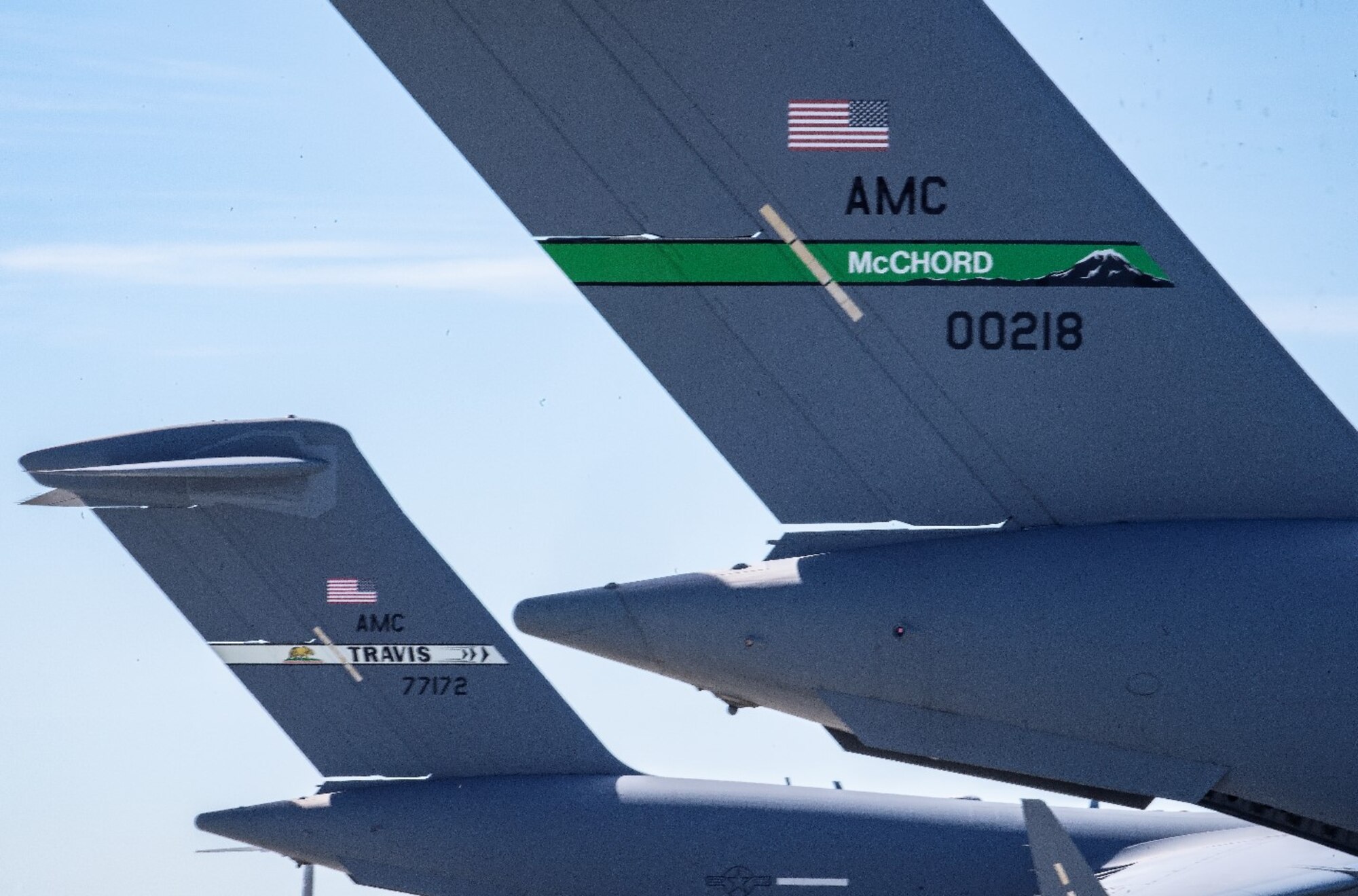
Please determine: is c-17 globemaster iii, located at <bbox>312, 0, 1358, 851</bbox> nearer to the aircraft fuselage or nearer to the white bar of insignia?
the aircraft fuselage

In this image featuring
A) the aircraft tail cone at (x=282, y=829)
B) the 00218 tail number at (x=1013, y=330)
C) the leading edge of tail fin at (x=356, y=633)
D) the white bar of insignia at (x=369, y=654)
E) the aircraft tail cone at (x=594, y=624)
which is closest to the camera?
the 00218 tail number at (x=1013, y=330)

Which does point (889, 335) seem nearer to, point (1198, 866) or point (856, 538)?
point (856, 538)

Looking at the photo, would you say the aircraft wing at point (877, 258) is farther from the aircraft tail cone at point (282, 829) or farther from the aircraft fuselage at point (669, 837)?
the aircraft tail cone at point (282, 829)

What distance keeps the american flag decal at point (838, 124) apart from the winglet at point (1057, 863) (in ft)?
8.12

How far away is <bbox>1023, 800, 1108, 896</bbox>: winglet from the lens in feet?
18.6

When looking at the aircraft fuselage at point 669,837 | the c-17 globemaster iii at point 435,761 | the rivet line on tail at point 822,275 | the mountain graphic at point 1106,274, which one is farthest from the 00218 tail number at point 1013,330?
the aircraft fuselage at point 669,837

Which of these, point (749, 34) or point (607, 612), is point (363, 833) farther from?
point (749, 34)

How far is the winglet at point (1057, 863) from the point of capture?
5.67 m

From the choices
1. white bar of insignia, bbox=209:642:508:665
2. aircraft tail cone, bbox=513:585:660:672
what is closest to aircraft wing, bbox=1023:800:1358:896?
aircraft tail cone, bbox=513:585:660:672

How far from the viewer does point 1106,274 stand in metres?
5.30

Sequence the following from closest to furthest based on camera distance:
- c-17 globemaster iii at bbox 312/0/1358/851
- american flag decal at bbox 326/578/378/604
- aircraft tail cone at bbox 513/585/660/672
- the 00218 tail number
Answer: c-17 globemaster iii at bbox 312/0/1358/851 → the 00218 tail number → aircraft tail cone at bbox 513/585/660/672 → american flag decal at bbox 326/578/378/604

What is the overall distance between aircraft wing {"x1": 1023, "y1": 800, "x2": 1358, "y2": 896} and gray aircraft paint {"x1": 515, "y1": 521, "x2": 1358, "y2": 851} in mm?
639

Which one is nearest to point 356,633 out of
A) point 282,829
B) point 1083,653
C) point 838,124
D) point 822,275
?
point 282,829

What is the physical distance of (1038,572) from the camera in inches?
203
